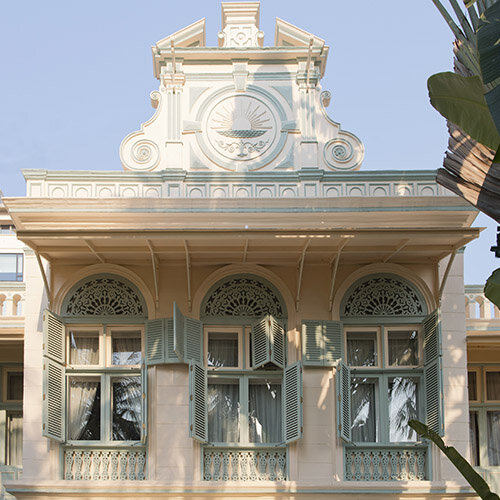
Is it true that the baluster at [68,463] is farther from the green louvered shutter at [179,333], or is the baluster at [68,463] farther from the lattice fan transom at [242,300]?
the lattice fan transom at [242,300]

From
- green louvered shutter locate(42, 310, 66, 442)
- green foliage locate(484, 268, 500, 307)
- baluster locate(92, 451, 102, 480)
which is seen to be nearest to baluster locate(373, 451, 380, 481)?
baluster locate(92, 451, 102, 480)

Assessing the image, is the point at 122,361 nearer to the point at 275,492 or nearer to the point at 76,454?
the point at 76,454

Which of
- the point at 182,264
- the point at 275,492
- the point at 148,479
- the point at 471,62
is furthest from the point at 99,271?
the point at 471,62

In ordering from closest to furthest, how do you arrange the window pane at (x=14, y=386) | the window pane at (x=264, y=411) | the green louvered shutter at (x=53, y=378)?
1. the green louvered shutter at (x=53, y=378)
2. the window pane at (x=264, y=411)
3. the window pane at (x=14, y=386)

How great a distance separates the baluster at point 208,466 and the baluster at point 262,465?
2.41 ft

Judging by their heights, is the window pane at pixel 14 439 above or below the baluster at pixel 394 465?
above

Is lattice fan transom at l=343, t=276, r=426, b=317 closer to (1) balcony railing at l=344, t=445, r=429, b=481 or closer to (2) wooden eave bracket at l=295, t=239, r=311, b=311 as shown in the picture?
(2) wooden eave bracket at l=295, t=239, r=311, b=311

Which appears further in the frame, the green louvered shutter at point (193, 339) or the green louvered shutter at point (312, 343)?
the green louvered shutter at point (312, 343)

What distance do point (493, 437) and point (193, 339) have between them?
6.45 metres

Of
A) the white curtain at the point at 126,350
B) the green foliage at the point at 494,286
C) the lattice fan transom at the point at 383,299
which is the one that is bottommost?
the green foliage at the point at 494,286

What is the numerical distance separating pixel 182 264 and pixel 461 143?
25.4ft

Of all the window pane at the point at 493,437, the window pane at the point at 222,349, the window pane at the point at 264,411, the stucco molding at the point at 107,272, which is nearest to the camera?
the window pane at the point at 264,411

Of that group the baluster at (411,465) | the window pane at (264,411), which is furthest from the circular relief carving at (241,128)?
the baluster at (411,465)

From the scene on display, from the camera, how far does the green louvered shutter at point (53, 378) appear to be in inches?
572
